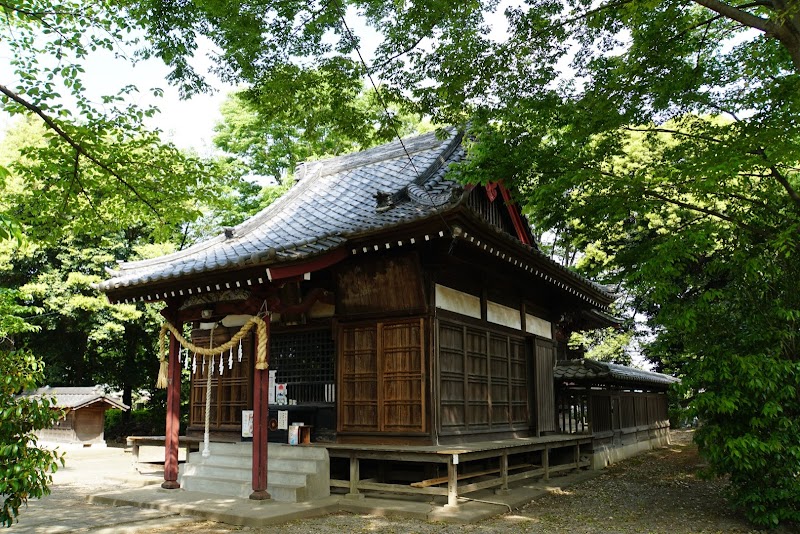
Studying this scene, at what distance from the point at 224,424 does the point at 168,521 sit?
360cm

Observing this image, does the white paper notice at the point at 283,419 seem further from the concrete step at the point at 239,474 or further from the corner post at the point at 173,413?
the corner post at the point at 173,413

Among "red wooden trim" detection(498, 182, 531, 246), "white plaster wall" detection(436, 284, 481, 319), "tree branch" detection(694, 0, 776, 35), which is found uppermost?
"tree branch" detection(694, 0, 776, 35)

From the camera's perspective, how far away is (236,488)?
9648 millimetres

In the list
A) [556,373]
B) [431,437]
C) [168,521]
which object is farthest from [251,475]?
[556,373]

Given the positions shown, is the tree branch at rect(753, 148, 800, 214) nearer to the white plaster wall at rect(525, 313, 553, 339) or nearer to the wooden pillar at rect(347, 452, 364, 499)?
the white plaster wall at rect(525, 313, 553, 339)

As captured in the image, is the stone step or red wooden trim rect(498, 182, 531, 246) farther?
red wooden trim rect(498, 182, 531, 246)

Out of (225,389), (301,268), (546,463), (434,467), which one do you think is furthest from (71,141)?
(546,463)

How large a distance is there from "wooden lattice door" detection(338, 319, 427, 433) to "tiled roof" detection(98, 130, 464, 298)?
1929 millimetres

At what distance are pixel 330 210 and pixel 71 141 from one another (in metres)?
4.95

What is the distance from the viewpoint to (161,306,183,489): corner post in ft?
34.4

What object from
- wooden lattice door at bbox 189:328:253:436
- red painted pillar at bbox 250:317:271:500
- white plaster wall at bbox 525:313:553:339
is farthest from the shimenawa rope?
white plaster wall at bbox 525:313:553:339

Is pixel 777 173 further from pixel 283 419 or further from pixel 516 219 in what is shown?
pixel 283 419

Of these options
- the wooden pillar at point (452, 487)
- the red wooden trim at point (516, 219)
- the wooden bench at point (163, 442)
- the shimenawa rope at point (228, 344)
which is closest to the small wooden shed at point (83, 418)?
the wooden bench at point (163, 442)

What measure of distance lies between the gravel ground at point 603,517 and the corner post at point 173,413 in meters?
2.60
